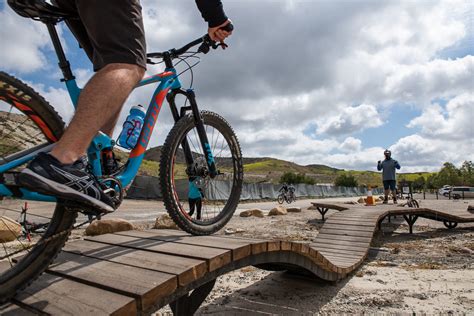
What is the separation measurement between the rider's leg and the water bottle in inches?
22.6

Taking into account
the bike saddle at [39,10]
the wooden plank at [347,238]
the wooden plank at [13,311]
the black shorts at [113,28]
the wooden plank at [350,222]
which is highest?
the bike saddle at [39,10]

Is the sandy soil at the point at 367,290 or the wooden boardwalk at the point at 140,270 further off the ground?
the wooden boardwalk at the point at 140,270

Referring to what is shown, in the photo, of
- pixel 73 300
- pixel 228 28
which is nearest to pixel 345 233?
pixel 228 28

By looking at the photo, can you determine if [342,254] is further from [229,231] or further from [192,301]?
[229,231]

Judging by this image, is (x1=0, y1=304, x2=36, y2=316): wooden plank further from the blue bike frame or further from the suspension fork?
the suspension fork

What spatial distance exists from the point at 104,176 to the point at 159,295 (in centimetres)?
75

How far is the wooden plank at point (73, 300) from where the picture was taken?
5.15 ft

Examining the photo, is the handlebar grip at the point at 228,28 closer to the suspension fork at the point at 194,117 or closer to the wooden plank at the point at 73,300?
the suspension fork at the point at 194,117

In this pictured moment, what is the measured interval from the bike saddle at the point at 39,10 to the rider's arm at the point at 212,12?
2.64ft

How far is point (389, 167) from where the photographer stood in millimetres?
12625

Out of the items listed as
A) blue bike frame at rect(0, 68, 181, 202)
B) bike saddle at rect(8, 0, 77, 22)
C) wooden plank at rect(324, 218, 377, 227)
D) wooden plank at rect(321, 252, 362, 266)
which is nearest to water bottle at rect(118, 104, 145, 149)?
blue bike frame at rect(0, 68, 181, 202)

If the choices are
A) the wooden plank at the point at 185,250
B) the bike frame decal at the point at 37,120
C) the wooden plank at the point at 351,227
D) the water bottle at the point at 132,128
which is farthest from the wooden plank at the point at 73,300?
the wooden plank at the point at 351,227

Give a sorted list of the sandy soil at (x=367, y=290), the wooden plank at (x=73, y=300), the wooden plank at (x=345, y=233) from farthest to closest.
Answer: the wooden plank at (x=345, y=233)
the sandy soil at (x=367, y=290)
the wooden plank at (x=73, y=300)

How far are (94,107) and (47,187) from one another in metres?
0.45
